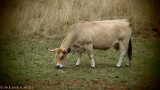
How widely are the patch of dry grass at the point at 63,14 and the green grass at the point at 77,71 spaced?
3753mm

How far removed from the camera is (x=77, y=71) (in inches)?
398

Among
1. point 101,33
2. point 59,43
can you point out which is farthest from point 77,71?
point 59,43

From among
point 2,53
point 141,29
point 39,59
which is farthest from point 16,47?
point 141,29

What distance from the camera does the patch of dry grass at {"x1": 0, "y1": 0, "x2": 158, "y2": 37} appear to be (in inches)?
717

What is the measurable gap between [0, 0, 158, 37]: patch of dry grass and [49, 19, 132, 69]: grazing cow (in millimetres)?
7034

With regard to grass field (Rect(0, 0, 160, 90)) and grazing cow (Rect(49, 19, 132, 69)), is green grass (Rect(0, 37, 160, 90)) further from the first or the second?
grazing cow (Rect(49, 19, 132, 69))

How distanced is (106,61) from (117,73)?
203cm

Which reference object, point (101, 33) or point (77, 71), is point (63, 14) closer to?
point (101, 33)

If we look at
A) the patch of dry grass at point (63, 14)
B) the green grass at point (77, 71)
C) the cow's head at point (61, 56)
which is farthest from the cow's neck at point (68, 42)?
the patch of dry grass at point (63, 14)

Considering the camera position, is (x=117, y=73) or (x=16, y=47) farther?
(x=16, y=47)

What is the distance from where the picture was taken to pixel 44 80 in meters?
8.96

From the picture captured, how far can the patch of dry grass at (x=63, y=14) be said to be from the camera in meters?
18.2

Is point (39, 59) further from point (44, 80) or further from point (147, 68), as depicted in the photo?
point (147, 68)

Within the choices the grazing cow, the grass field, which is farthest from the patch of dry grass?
the grazing cow
